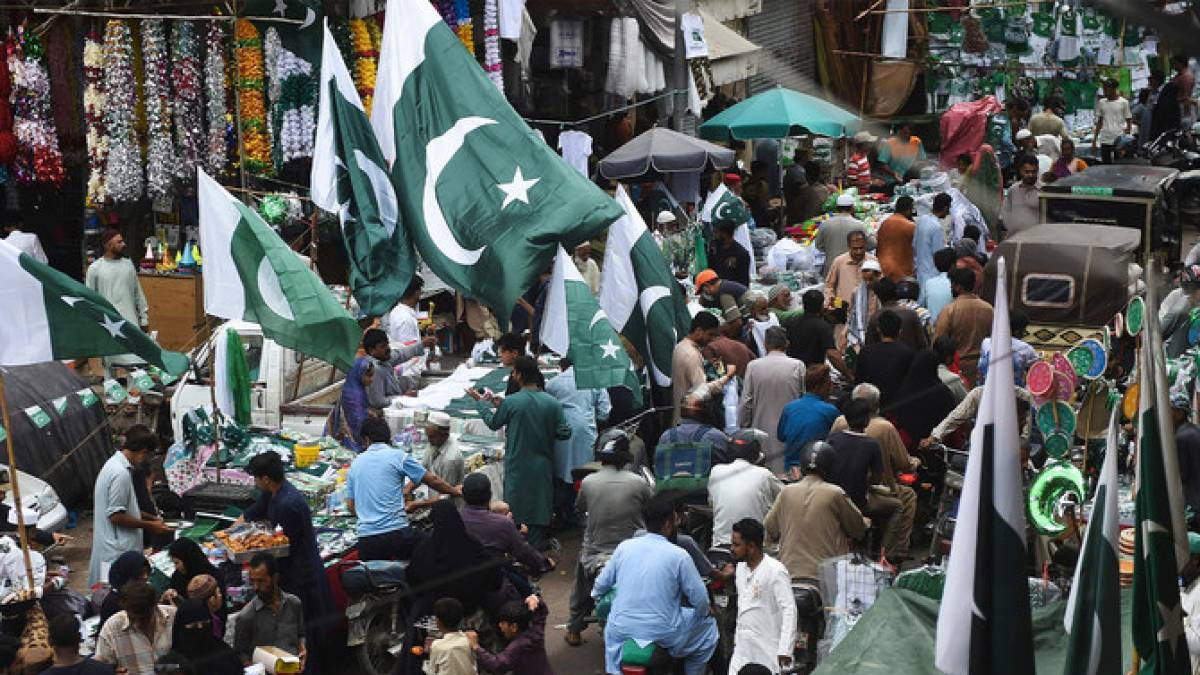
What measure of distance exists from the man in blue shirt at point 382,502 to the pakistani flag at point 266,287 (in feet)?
2.08

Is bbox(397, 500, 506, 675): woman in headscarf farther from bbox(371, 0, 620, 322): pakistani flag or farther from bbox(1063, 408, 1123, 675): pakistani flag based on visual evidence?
bbox(1063, 408, 1123, 675): pakistani flag

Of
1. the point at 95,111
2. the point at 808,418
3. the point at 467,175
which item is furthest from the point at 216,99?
the point at 808,418

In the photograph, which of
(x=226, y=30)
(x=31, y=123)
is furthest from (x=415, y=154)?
(x=31, y=123)

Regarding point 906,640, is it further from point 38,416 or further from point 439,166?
point 38,416

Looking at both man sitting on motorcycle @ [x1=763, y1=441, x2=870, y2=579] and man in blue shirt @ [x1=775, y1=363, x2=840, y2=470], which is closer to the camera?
man sitting on motorcycle @ [x1=763, y1=441, x2=870, y2=579]

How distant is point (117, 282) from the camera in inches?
611

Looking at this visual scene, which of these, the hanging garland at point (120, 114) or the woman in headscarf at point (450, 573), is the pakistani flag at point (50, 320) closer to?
the woman in headscarf at point (450, 573)

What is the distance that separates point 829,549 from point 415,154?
3.41m

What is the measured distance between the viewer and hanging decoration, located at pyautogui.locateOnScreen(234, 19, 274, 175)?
1598 cm

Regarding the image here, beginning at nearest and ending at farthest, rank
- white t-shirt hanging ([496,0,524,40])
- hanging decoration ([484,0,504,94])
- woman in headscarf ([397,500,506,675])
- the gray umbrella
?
woman in headscarf ([397,500,506,675])
hanging decoration ([484,0,504,94])
white t-shirt hanging ([496,0,524,40])
the gray umbrella

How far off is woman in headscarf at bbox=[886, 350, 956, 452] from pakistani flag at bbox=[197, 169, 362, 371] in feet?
13.4

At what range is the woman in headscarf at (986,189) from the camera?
2102cm

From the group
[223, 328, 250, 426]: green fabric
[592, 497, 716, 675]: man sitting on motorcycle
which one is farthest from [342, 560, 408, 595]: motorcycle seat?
[223, 328, 250, 426]: green fabric

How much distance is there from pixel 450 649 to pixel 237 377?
161 inches
